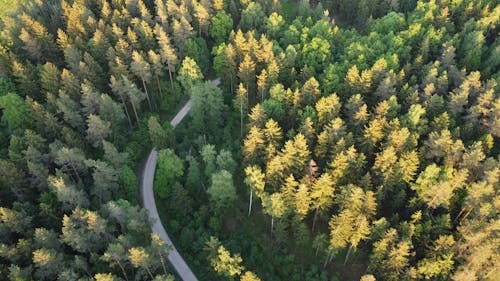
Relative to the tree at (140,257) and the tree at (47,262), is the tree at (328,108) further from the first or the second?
the tree at (47,262)

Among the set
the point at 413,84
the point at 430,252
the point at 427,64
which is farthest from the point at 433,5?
the point at 430,252

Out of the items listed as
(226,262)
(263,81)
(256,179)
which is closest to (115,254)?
(226,262)

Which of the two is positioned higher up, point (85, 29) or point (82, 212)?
point (85, 29)

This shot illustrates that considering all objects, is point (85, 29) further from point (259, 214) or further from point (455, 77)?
point (455, 77)

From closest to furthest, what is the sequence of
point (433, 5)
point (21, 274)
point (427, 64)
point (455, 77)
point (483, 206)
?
1. point (21, 274)
2. point (483, 206)
3. point (455, 77)
4. point (427, 64)
5. point (433, 5)

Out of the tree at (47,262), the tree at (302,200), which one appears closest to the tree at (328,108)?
the tree at (302,200)

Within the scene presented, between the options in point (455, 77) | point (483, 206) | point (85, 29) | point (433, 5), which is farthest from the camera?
point (433, 5)

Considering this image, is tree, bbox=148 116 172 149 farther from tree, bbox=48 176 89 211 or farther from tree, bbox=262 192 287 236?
tree, bbox=262 192 287 236
